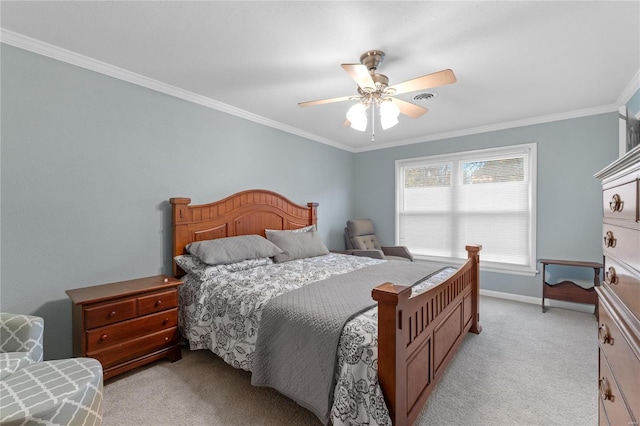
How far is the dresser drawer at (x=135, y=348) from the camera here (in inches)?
77.9

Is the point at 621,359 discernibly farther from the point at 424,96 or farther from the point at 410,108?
the point at 424,96

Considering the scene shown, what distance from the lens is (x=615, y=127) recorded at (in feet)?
10.5

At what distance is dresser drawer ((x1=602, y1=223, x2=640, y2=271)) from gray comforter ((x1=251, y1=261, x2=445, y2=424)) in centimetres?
110

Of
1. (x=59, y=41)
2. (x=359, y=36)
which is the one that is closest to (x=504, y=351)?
(x=359, y=36)

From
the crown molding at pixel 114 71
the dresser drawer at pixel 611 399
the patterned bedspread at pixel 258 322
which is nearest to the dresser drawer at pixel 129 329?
the patterned bedspread at pixel 258 322

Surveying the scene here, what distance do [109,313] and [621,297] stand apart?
2701mm

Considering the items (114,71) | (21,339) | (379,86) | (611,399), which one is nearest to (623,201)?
(611,399)

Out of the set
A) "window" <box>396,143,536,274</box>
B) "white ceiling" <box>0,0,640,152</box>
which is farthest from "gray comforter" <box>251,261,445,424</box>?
"window" <box>396,143,536,274</box>

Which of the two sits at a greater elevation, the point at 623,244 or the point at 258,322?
the point at 623,244

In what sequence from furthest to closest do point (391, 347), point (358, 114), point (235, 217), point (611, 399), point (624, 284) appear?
point (235, 217)
point (358, 114)
point (391, 347)
point (611, 399)
point (624, 284)

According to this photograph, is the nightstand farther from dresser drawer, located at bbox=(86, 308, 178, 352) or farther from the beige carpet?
dresser drawer, located at bbox=(86, 308, 178, 352)

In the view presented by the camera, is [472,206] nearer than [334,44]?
No

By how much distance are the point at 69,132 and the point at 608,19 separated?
374cm

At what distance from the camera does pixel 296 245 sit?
330cm
